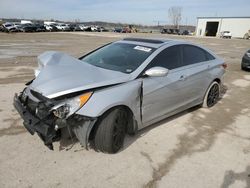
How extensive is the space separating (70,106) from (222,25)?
74.5 meters

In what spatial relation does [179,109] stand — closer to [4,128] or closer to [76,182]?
[76,182]

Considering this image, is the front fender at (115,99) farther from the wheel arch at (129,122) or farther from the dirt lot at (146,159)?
the dirt lot at (146,159)

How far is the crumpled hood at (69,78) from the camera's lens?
125 inches

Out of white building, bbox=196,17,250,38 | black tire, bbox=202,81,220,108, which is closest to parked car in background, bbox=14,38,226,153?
black tire, bbox=202,81,220,108

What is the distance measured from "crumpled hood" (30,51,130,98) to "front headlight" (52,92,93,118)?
0.36 ft

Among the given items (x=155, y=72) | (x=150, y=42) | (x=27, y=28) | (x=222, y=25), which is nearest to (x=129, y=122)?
(x=155, y=72)

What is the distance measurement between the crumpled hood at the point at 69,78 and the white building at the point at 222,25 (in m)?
68.5

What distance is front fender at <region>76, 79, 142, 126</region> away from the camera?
10.3 ft

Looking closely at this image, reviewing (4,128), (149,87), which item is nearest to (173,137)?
(149,87)

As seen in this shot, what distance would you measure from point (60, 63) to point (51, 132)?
127 centimetres

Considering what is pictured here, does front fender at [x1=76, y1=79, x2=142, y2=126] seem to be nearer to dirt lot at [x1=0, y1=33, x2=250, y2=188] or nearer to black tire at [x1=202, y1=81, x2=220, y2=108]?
dirt lot at [x1=0, y1=33, x2=250, y2=188]

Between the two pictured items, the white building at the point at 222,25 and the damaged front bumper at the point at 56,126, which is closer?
the damaged front bumper at the point at 56,126

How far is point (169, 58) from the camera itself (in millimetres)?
4441

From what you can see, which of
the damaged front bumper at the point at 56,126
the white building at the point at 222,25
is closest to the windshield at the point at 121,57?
the damaged front bumper at the point at 56,126
